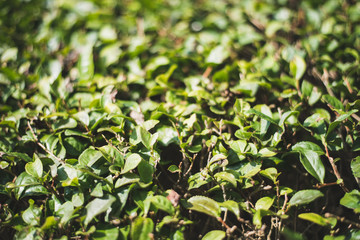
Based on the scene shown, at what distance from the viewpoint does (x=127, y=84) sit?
5.29 feet

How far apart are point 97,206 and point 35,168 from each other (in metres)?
0.36

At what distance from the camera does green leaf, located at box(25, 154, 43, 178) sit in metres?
1.08

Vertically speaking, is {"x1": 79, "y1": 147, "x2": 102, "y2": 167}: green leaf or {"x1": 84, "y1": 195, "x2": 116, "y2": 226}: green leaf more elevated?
{"x1": 79, "y1": 147, "x2": 102, "y2": 167}: green leaf

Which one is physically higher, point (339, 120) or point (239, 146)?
point (339, 120)

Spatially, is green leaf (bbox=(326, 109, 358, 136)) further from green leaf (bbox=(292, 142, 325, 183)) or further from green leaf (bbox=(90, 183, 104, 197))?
green leaf (bbox=(90, 183, 104, 197))

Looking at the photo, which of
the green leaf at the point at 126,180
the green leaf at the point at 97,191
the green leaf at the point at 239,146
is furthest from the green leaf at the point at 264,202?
the green leaf at the point at 97,191

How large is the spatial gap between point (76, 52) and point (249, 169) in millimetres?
1589

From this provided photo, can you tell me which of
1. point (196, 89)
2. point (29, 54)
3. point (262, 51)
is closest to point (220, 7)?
point (262, 51)

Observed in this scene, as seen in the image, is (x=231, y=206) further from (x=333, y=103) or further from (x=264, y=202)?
(x=333, y=103)

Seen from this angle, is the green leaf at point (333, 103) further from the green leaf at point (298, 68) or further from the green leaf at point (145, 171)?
the green leaf at point (145, 171)

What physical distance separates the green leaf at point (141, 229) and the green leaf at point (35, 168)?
19.1 inches

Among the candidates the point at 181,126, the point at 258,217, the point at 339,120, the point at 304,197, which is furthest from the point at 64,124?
the point at 339,120

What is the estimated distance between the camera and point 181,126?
1.28 meters

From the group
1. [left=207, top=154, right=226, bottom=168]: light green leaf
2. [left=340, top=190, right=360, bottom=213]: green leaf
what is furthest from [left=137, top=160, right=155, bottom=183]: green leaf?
[left=340, top=190, right=360, bottom=213]: green leaf
